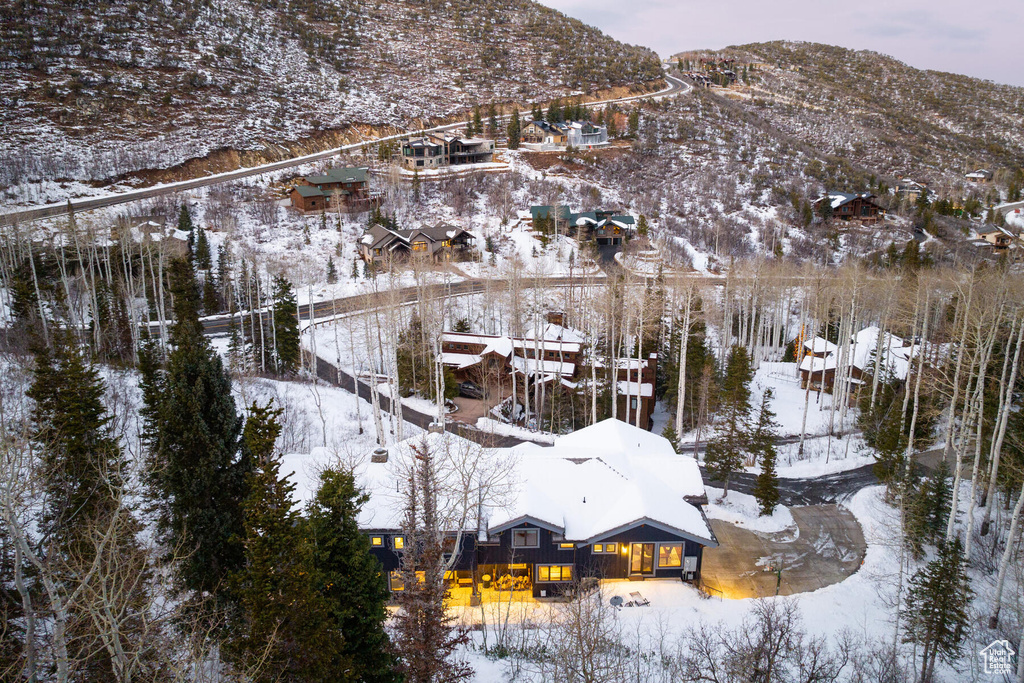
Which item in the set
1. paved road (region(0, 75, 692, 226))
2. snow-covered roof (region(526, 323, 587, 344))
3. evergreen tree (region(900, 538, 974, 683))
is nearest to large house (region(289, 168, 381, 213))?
paved road (region(0, 75, 692, 226))

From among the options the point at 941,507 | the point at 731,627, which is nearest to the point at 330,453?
the point at 731,627

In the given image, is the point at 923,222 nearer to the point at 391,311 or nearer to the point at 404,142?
the point at 404,142

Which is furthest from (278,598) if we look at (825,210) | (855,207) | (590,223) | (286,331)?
(855,207)

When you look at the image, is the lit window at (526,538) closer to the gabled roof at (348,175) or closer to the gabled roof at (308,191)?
the gabled roof at (308,191)

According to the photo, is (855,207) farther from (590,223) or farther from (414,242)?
(414,242)

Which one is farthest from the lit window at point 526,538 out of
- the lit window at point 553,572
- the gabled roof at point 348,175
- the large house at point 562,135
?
the large house at point 562,135
